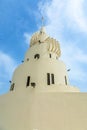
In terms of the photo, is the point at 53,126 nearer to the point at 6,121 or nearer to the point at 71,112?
the point at 71,112

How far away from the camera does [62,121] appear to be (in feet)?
51.2

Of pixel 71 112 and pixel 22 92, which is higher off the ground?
pixel 22 92

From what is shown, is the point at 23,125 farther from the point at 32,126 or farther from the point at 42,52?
the point at 42,52

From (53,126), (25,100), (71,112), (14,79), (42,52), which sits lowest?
(53,126)

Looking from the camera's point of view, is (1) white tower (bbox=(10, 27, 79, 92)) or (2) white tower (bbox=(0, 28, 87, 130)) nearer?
(2) white tower (bbox=(0, 28, 87, 130))

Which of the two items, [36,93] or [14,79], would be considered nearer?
[36,93]

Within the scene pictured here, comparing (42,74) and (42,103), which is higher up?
(42,74)

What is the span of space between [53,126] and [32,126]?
1767 mm

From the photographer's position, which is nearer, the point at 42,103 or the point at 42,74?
the point at 42,103

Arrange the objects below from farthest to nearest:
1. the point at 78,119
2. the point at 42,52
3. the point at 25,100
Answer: the point at 42,52 < the point at 25,100 < the point at 78,119

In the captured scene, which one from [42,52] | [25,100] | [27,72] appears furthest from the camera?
[42,52]

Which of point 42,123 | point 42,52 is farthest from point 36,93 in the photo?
point 42,52

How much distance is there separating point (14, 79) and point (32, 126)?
23.3 feet

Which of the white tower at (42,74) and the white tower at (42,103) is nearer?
the white tower at (42,103)
